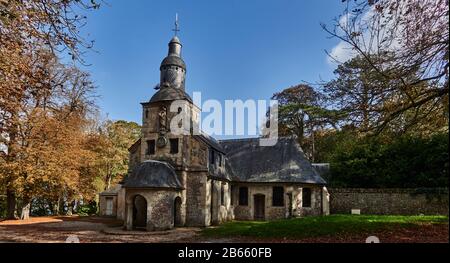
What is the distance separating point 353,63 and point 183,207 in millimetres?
13631

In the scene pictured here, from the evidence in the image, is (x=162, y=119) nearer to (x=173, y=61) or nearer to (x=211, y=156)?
(x=211, y=156)

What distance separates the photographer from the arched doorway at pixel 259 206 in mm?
27188

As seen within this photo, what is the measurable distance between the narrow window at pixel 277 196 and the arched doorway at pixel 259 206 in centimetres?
100

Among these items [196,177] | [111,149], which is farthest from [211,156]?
[111,149]

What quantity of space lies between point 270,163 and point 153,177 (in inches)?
427

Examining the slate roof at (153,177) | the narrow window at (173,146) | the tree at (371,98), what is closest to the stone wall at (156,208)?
the slate roof at (153,177)

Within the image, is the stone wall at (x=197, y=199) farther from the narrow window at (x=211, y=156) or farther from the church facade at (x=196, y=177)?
the narrow window at (x=211, y=156)

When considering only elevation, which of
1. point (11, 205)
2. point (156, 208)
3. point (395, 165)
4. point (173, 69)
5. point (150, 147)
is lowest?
point (11, 205)

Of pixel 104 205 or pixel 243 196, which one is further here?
pixel 104 205

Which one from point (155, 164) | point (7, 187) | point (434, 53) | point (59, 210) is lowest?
point (59, 210)

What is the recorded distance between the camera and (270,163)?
2766 centimetres

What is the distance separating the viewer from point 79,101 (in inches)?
1161
